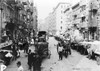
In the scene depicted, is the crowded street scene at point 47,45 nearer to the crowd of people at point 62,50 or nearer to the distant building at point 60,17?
the crowd of people at point 62,50

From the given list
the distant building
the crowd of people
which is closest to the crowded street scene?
the crowd of people

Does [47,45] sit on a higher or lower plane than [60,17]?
lower

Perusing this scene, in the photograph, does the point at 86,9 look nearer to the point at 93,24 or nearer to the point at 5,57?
the point at 93,24

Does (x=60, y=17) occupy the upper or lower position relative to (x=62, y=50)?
upper

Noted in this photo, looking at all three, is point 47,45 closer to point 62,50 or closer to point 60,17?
point 62,50

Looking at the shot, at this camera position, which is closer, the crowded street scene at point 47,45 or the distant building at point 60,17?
the crowded street scene at point 47,45

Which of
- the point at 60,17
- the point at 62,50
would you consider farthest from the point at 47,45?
the point at 60,17

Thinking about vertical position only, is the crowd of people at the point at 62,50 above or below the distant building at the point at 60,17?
below

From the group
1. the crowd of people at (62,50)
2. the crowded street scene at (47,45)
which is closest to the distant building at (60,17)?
the crowded street scene at (47,45)

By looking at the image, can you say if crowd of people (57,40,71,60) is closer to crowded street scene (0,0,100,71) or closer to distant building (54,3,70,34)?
crowded street scene (0,0,100,71)

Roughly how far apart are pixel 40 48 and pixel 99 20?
2568 cm

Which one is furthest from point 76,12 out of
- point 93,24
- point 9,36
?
point 9,36

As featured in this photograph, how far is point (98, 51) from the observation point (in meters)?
19.6

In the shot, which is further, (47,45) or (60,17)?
(60,17)
